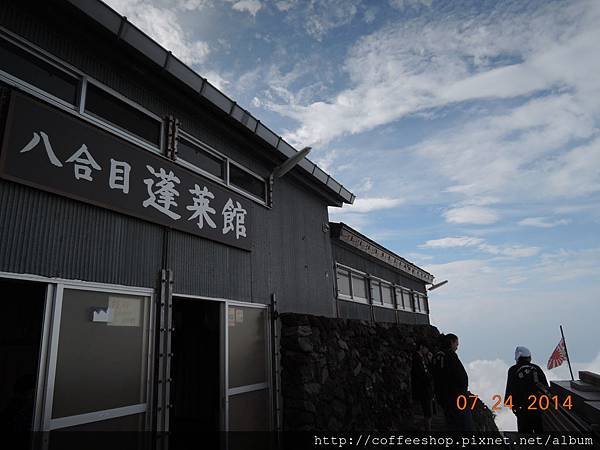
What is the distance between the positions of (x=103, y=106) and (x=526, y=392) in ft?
24.4

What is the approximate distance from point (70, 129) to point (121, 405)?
3.09 meters

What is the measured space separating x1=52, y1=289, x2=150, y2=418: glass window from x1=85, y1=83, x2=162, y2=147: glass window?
222cm

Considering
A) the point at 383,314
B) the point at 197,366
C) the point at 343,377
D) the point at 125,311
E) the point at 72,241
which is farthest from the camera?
the point at 383,314

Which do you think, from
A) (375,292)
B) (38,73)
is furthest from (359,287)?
(38,73)

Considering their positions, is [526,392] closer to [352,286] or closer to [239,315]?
[239,315]

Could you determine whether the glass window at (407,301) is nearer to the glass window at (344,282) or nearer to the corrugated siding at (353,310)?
the corrugated siding at (353,310)

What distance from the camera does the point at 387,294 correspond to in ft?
47.4

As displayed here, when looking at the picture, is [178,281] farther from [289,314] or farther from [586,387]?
[586,387]

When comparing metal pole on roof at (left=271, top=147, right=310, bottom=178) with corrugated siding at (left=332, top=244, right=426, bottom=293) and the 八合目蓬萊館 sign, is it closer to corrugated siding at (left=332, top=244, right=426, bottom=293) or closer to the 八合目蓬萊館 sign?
the 八合目蓬萊館 sign

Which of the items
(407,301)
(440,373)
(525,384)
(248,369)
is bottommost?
(525,384)

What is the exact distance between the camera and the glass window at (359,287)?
11766 mm

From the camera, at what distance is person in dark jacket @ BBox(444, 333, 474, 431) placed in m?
6.14

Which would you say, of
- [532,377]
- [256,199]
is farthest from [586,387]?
[256,199]

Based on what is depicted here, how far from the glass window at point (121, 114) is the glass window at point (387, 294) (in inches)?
421
